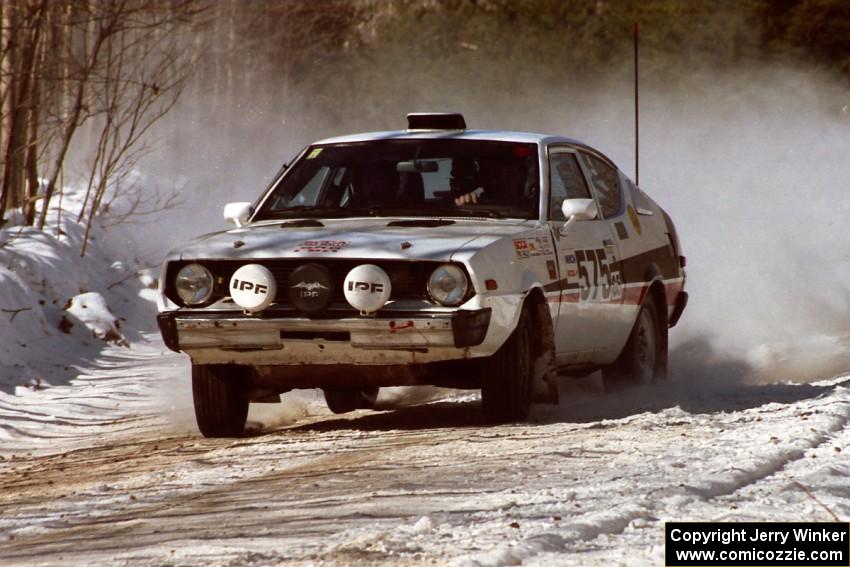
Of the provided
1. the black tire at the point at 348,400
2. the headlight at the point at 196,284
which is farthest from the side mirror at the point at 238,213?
the black tire at the point at 348,400

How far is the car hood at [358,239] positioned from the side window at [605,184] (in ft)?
4.73

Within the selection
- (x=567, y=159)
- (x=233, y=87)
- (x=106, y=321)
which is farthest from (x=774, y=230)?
(x=233, y=87)

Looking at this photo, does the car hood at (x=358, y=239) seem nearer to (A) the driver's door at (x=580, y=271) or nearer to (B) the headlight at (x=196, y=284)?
(B) the headlight at (x=196, y=284)

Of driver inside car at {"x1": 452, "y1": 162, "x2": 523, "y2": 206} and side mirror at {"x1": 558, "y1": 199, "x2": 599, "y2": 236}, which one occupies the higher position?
driver inside car at {"x1": 452, "y1": 162, "x2": 523, "y2": 206}

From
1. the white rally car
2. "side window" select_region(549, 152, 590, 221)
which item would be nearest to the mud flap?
the white rally car

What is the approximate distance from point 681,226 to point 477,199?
14360 mm

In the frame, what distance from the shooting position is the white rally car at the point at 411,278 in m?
7.81

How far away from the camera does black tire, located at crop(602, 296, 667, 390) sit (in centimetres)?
1023

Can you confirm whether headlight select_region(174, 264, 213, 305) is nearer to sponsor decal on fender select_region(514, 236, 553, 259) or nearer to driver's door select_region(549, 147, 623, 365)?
sponsor decal on fender select_region(514, 236, 553, 259)

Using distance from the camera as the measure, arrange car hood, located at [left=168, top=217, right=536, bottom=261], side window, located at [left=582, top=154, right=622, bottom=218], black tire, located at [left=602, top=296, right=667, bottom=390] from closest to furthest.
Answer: car hood, located at [left=168, top=217, right=536, bottom=261], side window, located at [left=582, top=154, right=622, bottom=218], black tire, located at [left=602, top=296, right=667, bottom=390]

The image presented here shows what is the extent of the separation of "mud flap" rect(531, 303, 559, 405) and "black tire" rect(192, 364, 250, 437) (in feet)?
4.83

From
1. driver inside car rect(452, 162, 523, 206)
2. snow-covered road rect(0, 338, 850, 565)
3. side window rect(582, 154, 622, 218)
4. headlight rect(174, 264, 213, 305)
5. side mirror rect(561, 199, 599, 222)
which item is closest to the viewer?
snow-covered road rect(0, 338, 850, 565)

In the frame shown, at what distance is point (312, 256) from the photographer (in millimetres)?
7879

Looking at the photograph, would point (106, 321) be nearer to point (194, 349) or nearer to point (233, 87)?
point (194, 349)
